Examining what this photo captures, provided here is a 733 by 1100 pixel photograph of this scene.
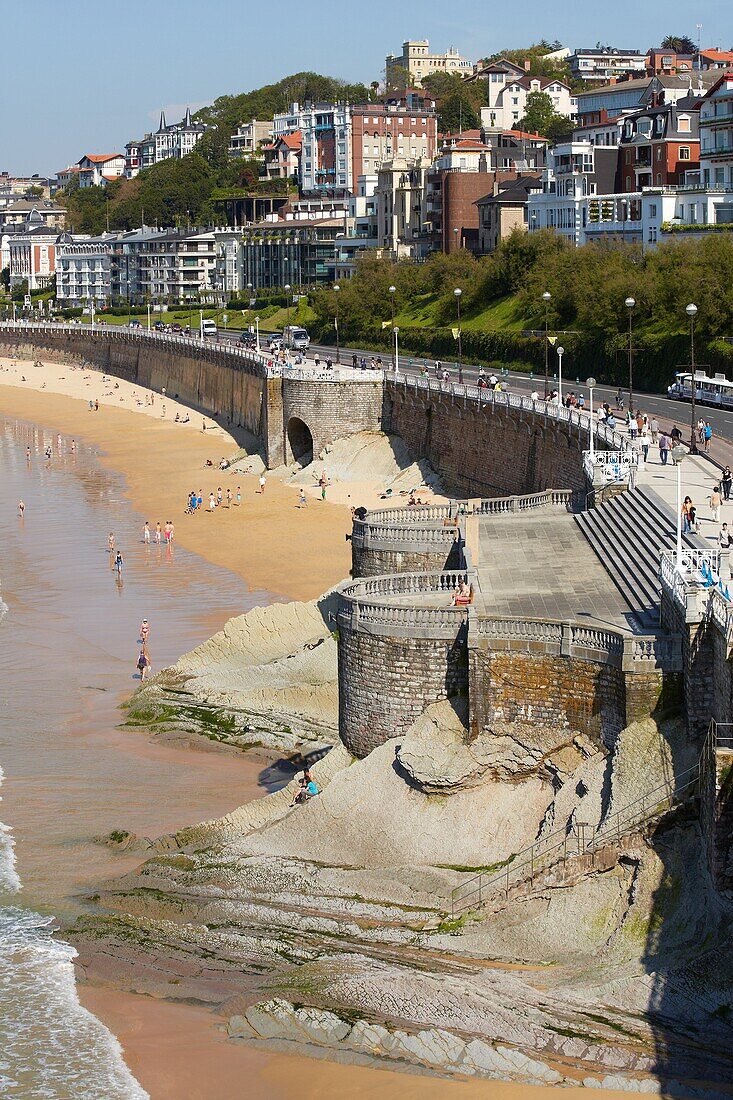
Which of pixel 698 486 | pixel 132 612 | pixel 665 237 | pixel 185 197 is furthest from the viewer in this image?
pixel 185 197

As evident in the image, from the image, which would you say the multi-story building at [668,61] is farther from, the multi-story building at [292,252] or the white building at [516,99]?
A: the multi-story building at [292,252]

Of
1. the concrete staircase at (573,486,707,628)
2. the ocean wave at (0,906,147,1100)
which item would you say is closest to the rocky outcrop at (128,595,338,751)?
the concrete staircase at (573,486,707,628)

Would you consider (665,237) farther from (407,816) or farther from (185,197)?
(185,197)

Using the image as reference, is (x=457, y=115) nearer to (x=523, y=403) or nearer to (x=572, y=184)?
(x=572, y=184)

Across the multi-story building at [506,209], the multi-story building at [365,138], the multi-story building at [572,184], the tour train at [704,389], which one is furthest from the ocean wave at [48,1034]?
the multi-story building at [365,138]

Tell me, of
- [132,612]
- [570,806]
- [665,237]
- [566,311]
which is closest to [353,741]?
[570,806]

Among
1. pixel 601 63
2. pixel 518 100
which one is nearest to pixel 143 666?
pixel 518 100

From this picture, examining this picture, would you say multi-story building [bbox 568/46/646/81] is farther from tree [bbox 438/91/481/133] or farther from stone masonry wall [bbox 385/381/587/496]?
stone masonry wall [bbox 385/381/587/496]
